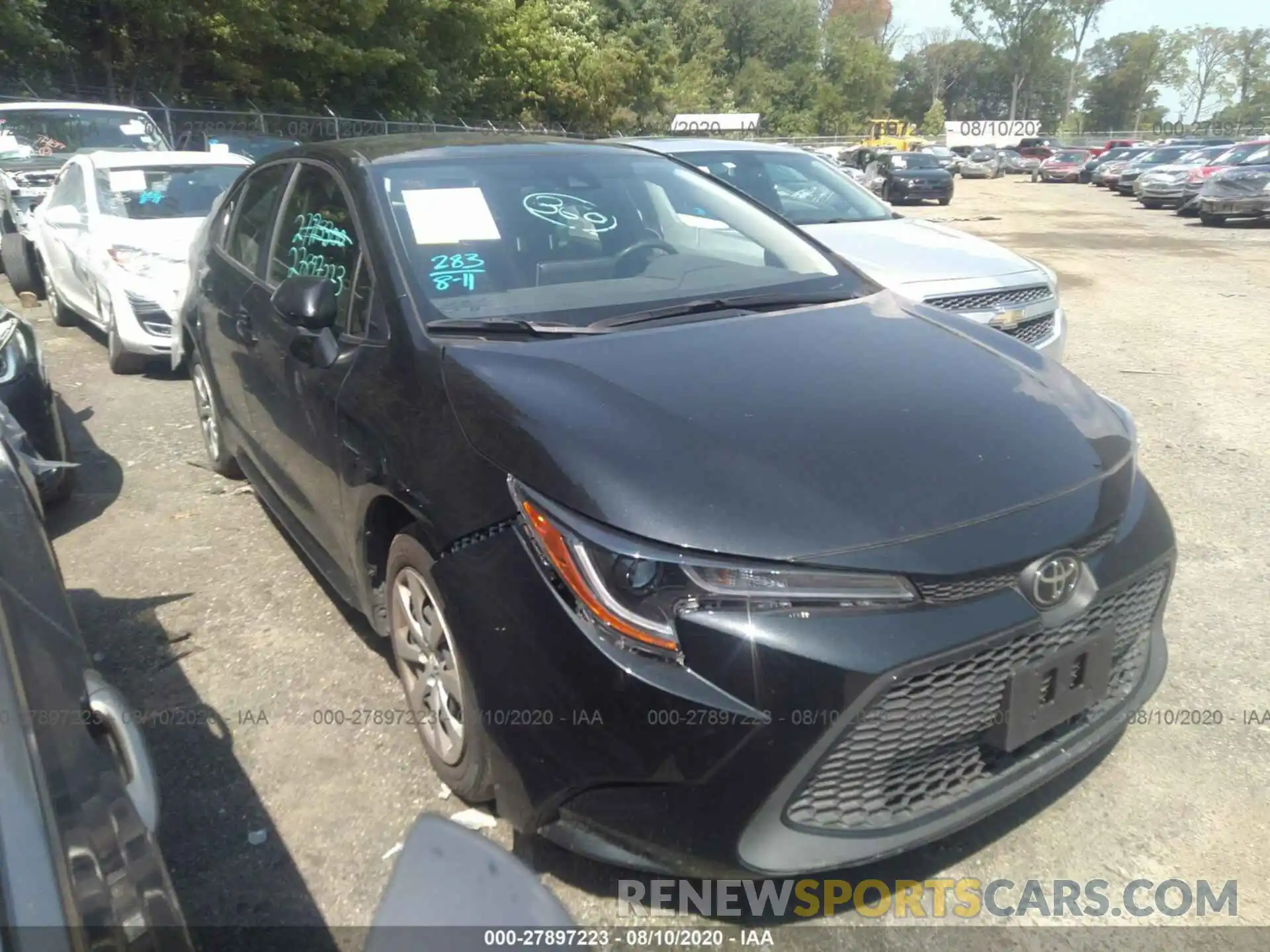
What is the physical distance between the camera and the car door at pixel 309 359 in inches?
123

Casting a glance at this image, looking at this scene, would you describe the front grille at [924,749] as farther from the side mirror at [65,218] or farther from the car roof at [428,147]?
the side mirror at [65,218]

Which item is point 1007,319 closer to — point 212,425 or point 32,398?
point 212,425

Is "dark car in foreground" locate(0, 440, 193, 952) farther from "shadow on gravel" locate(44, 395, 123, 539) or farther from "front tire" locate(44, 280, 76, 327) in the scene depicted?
"front tire" locate(44, 280, 76, 327)

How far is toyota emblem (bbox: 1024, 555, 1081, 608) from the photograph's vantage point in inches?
86.6

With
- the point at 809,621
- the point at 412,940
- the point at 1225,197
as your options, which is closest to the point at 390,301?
the point at 809,621

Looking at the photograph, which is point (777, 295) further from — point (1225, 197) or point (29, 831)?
point (1225, 197)

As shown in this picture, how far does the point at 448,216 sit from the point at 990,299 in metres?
3.56

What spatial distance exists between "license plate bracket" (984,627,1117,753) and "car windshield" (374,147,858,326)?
1.48 m

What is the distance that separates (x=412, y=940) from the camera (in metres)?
1.14

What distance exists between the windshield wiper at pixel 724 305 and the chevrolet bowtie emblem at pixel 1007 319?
2560mm

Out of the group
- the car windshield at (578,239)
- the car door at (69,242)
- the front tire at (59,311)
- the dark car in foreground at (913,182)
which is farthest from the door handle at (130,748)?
the dark car in foreground at (913,182)

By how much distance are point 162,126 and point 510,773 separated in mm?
19855

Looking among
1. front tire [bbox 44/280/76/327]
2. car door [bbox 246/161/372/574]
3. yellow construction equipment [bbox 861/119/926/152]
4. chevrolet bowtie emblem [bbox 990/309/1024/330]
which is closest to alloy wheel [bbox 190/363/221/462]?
car door [bbox 246/161/372/574]
